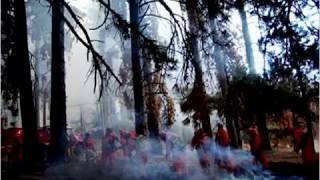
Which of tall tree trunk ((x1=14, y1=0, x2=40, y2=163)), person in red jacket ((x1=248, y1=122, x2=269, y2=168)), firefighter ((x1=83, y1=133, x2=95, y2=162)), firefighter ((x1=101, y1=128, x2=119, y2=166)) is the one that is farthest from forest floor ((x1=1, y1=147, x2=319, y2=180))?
firefighter ((x1=83, y1=133, x2=95, y2=162))

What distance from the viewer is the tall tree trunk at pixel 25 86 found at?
875 centimetres

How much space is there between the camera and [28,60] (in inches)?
378

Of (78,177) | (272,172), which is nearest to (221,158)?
(272,172)

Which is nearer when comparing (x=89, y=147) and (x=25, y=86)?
(x=25, y=86)

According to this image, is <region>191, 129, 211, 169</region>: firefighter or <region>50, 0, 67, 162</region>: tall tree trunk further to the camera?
<region>50, 0, 67, 162</region>: tall tree trunk

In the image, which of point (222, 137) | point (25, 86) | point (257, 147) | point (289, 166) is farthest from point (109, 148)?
point (25, 86)

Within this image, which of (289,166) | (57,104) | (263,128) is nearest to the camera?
(289,166)

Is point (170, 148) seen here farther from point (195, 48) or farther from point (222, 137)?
point (195, 48)

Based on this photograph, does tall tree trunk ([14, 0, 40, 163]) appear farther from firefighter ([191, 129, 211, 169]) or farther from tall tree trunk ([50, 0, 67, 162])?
firefighter ([191, 129, 211, 169])

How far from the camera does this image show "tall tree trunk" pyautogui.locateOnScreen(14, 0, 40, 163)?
8.75m

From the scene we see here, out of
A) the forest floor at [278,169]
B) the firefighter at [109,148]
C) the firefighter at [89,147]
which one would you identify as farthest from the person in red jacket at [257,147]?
the firefighter at [89,147]

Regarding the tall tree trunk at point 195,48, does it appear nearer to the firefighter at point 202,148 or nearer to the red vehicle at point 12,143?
the firefighter at point 202,148

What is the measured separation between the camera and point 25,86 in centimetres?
1112

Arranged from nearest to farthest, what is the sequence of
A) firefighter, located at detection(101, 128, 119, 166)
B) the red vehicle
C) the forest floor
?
1. the forest floor
2. firefighter, located at detection(101, 128, 119, 166)
3. the red vehicle
